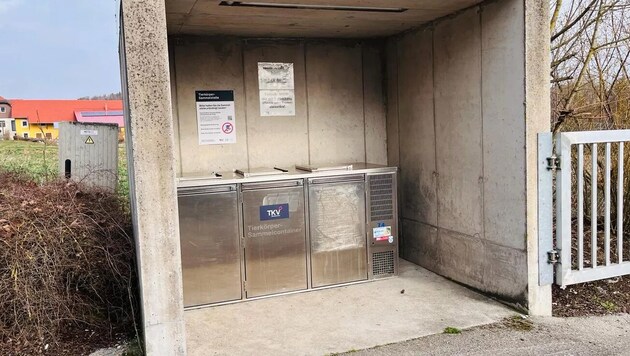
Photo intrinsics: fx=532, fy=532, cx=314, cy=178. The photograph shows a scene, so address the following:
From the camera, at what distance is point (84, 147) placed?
5.99 m

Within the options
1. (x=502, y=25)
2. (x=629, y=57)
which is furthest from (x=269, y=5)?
(x=629, y=57)

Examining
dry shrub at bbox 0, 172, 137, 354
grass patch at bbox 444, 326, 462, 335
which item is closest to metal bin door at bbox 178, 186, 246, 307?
dry shrub at bbox 0, 172, 137, 354

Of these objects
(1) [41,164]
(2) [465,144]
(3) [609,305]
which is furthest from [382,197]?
(1) [41,164]

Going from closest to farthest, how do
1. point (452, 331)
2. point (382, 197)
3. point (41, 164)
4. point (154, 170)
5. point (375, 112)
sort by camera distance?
point (154, 170)
point (452, 331)
point (382, 197)
point (375, 112)
point (41, 164)

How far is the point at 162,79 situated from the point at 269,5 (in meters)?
1.41

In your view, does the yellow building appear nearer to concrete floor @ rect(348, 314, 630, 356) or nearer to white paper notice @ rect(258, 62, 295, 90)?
white paper notice @ rect(258, 62, 295, 90)

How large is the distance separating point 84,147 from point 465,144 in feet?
13.5

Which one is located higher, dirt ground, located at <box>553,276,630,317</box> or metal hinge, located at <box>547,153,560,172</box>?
metal hinge, located at <box>547,153,560,172</box>

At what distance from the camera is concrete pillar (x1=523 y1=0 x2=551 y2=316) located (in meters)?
4.06

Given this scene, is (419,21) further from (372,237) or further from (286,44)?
(372,237)

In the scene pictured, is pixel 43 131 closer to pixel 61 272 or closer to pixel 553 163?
pixel 61 272

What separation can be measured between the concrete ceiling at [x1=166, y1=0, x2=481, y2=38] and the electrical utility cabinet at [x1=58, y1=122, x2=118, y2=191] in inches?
66.0

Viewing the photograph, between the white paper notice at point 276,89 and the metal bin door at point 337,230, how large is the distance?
1113 mm

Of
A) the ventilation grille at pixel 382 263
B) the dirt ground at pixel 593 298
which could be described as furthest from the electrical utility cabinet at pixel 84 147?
the dirt ground at pixel 593 298
